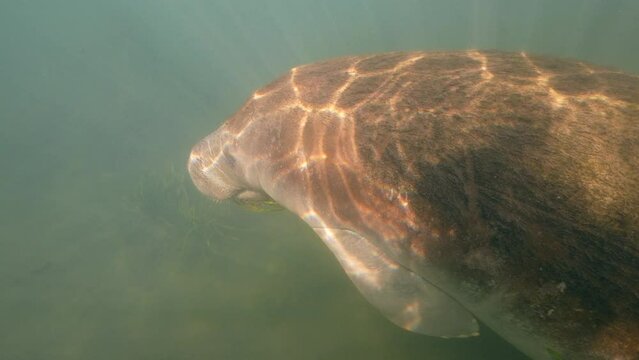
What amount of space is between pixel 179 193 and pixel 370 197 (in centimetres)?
1033

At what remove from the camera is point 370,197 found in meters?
2.61

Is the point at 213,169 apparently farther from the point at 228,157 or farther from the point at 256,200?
the point at 256,200

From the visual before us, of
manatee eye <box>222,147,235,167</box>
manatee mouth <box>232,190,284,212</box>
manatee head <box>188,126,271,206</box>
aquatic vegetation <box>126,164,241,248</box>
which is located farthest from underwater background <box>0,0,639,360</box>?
manatee eye <box>222,147,235,167</box>

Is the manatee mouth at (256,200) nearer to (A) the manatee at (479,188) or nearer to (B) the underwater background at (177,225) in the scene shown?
(A) the manatee at (479,188)

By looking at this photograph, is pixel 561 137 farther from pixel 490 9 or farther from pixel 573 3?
pixel 490 9

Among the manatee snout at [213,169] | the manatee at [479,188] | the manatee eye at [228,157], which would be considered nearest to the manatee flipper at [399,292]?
the manatee at [479,188]

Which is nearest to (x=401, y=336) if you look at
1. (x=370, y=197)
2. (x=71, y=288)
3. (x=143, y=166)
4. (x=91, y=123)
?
(x=370, y=197)

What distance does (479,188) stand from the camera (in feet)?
7.13

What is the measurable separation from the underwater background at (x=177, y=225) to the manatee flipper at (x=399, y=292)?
1711mm

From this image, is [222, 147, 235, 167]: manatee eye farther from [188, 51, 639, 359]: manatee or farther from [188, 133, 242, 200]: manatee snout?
[188, 51, 639, 359]: manatee

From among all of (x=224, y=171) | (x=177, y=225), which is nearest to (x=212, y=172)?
(x=224, y=171)

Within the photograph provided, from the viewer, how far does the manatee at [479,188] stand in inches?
74.7

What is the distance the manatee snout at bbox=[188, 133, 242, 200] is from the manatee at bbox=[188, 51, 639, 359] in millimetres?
950

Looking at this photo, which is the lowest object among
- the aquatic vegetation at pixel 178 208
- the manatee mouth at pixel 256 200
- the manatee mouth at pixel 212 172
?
the aquatic vegetation at pixel 178 208
